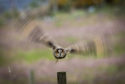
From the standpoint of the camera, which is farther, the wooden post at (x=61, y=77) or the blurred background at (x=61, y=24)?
the blurred background at (x=61, y=24)

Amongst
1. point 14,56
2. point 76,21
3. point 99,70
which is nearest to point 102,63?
point 99,70

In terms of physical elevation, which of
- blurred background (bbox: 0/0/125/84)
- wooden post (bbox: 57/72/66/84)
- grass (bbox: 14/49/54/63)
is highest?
blurred background (bbox: 0/0/125/84)

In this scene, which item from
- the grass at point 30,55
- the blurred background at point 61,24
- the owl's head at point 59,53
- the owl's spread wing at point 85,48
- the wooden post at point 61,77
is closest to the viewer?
the wooden post at point 61,77

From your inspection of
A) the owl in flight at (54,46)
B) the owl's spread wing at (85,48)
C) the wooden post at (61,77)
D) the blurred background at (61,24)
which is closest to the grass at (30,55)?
the blurred background at (61,24)

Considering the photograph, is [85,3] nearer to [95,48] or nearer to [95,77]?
[95,77]

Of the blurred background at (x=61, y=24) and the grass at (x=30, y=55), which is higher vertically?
the blurred background at (x=61, y=24)

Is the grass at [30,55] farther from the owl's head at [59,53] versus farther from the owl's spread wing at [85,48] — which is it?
the owl's spread wing at [85,48]

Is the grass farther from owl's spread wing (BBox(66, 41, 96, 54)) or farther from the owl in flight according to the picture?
owl's spread wing (BBox(66, 41, 96, 54))


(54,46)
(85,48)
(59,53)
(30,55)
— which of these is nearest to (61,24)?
(30,55)

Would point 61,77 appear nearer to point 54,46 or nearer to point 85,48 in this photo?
point 85,48

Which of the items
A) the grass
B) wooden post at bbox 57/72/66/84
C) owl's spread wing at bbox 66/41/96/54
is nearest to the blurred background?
the grass

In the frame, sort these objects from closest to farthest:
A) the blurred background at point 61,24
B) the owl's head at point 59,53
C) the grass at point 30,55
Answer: the owl's head at point 59,53 → the grass at point 30,55 → the blurred background at point 61,24

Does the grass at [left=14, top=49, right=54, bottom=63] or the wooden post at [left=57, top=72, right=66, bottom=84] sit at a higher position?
the grass at [left=14, top=49, right=54, bottom=63]

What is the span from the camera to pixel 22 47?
767cm
